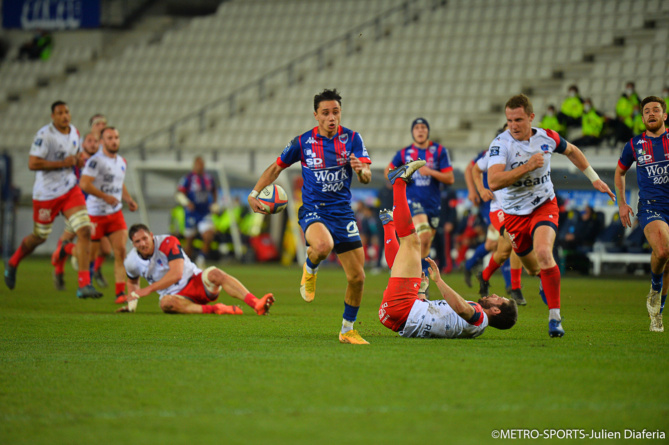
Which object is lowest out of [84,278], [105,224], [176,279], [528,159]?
[84,278]

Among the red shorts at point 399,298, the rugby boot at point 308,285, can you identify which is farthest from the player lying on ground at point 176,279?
the red shorts at point 399,298

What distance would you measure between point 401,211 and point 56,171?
20.3 feet

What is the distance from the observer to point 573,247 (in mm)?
16500

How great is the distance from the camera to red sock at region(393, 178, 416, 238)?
6223mm

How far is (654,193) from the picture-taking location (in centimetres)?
724

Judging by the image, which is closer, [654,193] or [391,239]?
[391,239]

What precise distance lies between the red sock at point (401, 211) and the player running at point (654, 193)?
2.20m

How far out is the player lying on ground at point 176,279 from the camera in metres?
8.36

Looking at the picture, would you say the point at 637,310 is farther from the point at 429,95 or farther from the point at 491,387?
the point at 429,95

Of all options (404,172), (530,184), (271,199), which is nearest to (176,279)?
(271,199)

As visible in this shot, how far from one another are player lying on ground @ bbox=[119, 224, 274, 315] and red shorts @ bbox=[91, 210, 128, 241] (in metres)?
1.74

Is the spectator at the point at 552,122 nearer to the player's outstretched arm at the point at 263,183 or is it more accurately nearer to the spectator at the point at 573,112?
the spectator at the point at 573,112

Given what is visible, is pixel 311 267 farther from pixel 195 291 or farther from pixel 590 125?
pixel 590 125

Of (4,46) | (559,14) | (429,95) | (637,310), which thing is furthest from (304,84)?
(637,310)
